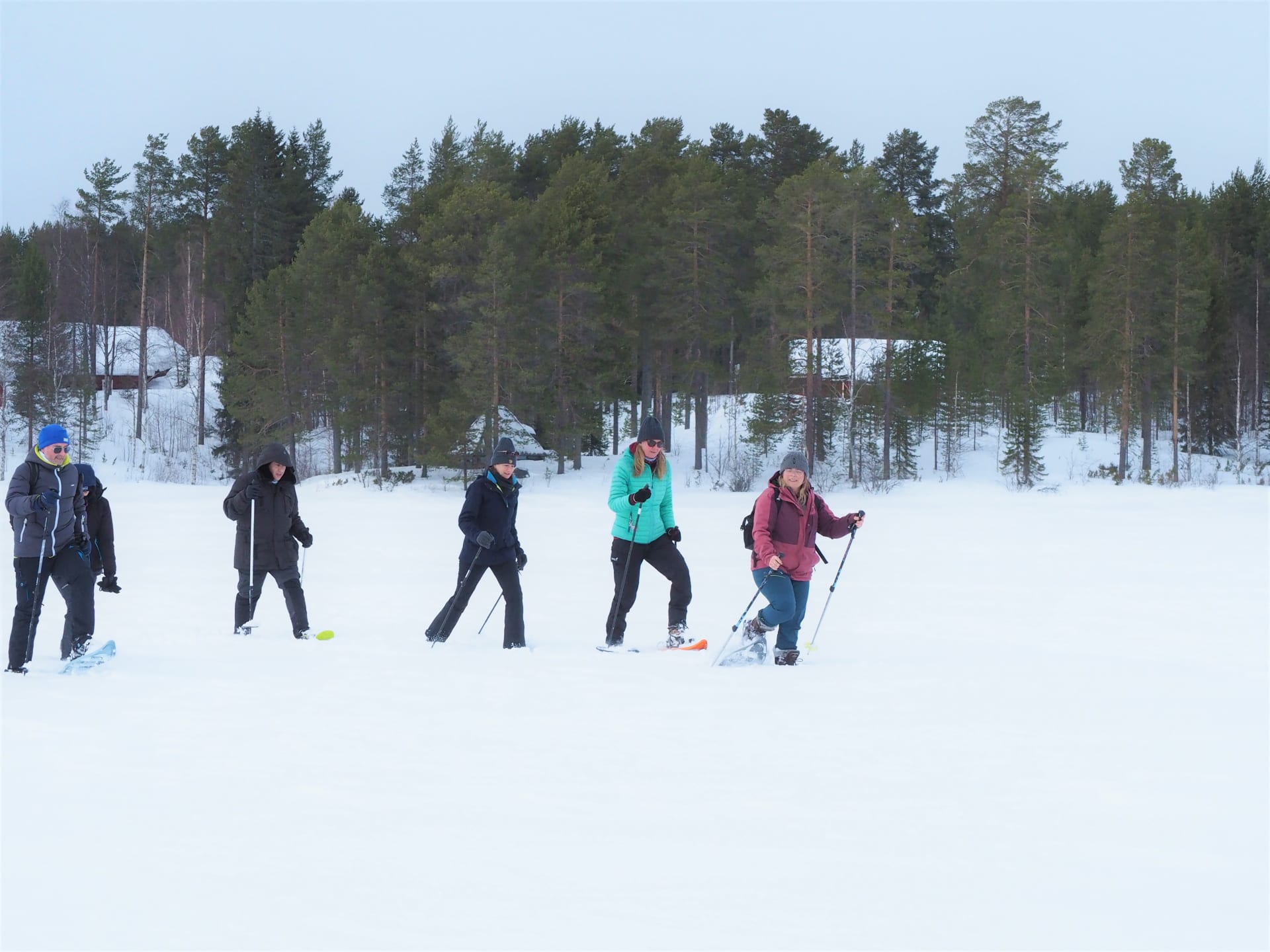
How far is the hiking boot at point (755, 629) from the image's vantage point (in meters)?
8.08

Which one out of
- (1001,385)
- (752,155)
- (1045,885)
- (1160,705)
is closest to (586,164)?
(752,155)

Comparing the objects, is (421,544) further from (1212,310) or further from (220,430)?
(1212,310)

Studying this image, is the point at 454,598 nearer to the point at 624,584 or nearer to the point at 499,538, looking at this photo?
the point at 499,538

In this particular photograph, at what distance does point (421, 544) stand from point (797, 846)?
1570 centimetres

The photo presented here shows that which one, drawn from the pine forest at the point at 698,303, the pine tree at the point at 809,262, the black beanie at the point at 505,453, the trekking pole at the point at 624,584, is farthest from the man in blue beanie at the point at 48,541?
the pine tree at the point at 809,262

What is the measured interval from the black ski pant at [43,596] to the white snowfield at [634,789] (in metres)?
0.24

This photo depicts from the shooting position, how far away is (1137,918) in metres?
3.69

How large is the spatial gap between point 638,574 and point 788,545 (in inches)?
48.6

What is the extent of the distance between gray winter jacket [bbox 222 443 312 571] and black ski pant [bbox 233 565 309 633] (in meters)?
0.05

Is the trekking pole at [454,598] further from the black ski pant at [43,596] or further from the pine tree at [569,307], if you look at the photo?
the pine tree at [569,307]

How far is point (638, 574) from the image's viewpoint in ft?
28.2

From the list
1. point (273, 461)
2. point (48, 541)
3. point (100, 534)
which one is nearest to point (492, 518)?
point (273, 461)

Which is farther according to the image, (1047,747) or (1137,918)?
(1047,747)

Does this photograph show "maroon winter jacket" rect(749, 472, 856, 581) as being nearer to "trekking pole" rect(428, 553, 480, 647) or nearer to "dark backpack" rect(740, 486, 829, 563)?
"dark backpack" rect(740, 486, 829, 563)
